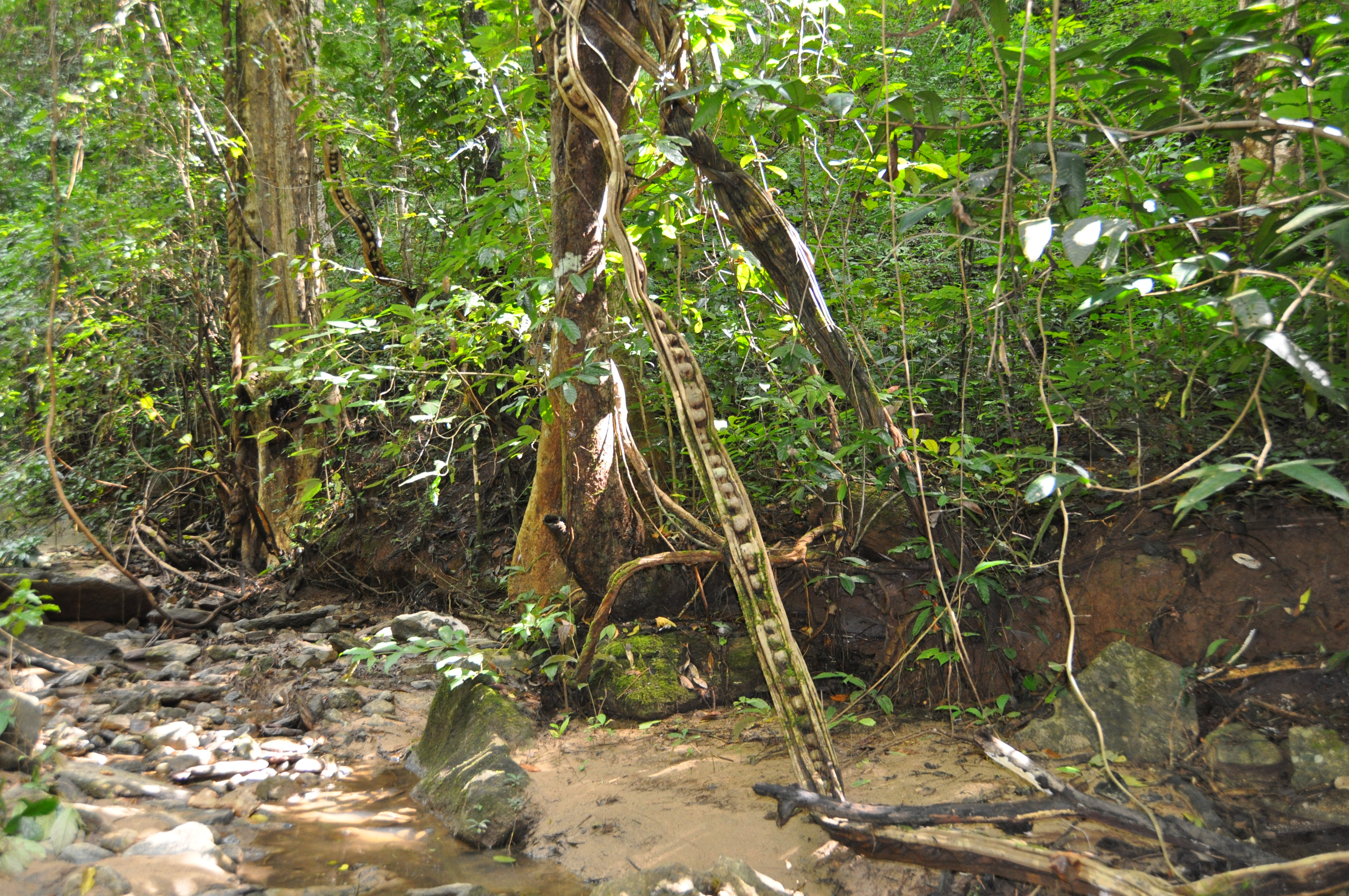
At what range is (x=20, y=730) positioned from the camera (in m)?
2.75

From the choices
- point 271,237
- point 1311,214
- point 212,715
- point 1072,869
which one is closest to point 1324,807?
point 1072,869

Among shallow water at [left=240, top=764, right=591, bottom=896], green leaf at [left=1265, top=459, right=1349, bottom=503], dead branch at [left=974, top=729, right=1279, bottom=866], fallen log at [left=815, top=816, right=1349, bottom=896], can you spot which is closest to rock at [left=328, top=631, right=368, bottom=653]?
shallow water at [left=240, top=764, right=591, bottom=896]

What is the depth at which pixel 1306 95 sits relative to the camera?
2.03m

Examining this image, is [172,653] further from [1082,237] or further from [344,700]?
[1082,237]

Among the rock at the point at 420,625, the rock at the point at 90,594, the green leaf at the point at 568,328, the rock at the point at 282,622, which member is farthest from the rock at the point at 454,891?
the rock at the point at 90,594

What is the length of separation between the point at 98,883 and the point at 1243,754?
3.20 meters

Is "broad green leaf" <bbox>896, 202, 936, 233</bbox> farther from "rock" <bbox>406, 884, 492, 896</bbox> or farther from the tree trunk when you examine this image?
the tree trunk

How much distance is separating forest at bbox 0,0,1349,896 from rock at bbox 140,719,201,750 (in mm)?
21

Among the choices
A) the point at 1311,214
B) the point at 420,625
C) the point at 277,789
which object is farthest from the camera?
the point at 420,625

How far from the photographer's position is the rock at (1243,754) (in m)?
2.35

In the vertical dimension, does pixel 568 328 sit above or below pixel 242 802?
above

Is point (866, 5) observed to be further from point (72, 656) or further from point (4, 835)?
point (72, 656)

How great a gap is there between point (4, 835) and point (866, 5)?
15.3 feet

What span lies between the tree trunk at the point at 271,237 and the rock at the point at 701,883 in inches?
193
